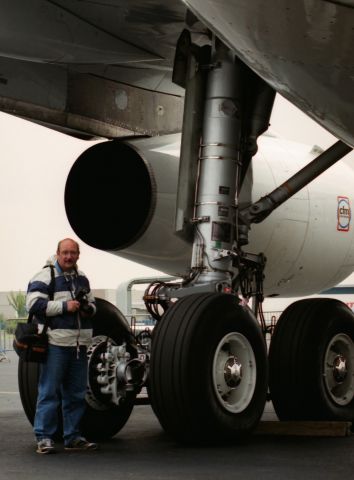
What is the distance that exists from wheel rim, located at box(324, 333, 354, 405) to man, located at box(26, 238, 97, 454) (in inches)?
82.8

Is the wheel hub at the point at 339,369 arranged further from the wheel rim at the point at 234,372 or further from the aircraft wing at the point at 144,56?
the aircraft wing at the point at 144,56

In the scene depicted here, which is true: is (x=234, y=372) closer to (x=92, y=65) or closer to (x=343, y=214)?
(x=92, y=65)

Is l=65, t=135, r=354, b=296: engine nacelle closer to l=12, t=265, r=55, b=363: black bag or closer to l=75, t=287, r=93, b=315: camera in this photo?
l=75, t=287, r=93, b=315: camera

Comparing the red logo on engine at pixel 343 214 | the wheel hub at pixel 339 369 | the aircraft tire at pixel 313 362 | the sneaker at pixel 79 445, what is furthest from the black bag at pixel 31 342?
the red logo on engine at pixel 343 214

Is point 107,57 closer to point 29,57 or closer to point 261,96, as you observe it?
point 29,57

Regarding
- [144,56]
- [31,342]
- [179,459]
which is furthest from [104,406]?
[144,56]

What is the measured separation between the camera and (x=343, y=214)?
1016cm

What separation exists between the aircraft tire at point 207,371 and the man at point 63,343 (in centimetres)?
50

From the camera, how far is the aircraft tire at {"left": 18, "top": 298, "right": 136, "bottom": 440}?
301 inches

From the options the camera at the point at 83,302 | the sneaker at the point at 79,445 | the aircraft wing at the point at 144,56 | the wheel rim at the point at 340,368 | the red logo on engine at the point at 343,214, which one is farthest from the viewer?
the red logo on engine at the point at 343,214

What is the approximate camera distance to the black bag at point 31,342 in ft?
22.5

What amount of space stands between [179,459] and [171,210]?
2904 mm

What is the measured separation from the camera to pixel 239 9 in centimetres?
472

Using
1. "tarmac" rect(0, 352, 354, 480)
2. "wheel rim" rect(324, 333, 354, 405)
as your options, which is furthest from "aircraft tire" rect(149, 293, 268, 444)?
"wheel rim" rect(324, 333, 354, 405)
